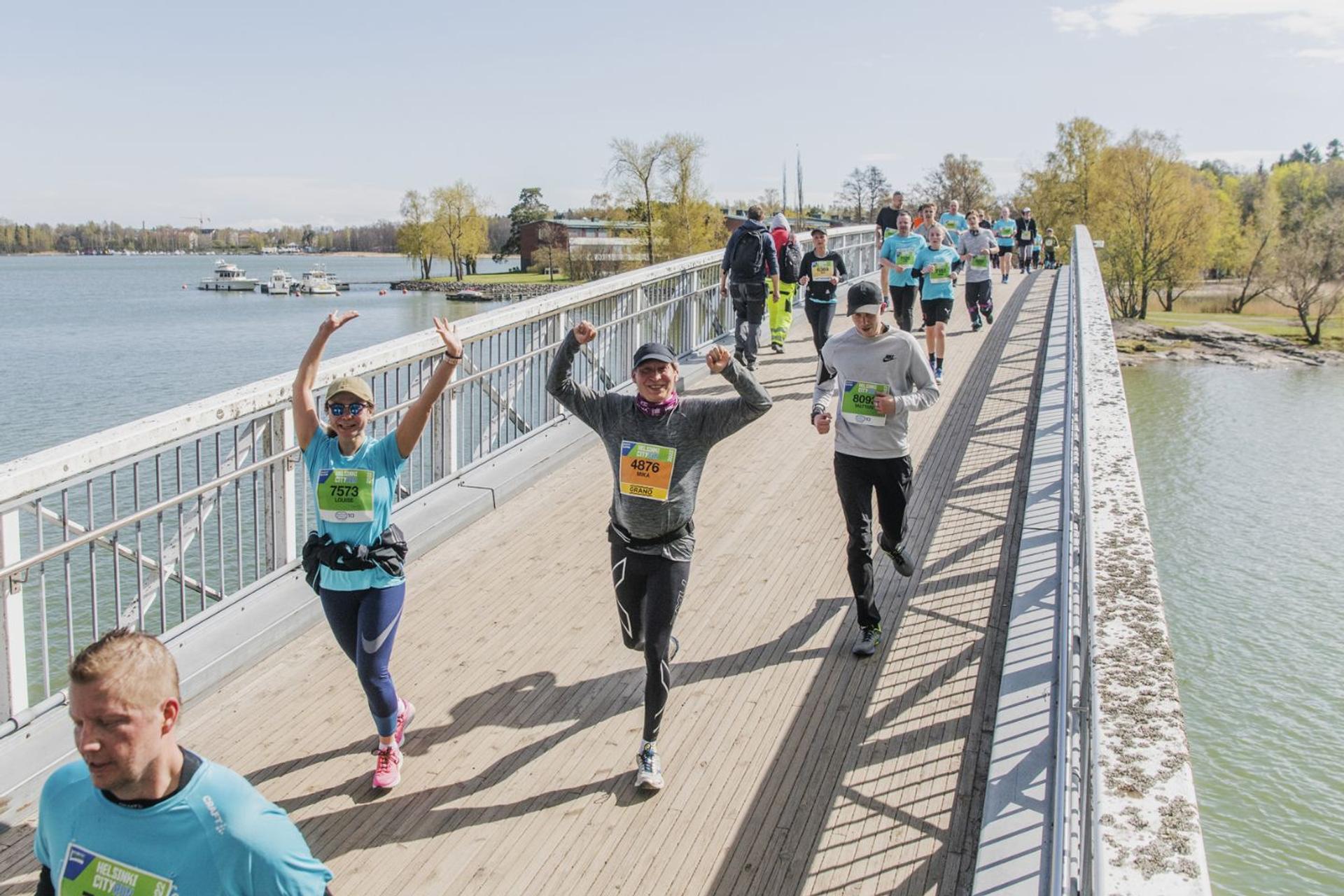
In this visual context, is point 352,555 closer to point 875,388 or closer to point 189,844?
point 189,844

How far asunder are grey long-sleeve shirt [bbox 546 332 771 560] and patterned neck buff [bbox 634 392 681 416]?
2 centimetres

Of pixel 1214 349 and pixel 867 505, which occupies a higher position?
pixel 867 505

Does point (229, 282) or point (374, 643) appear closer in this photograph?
point (374, 643)

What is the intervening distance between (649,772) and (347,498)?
1.55 meters

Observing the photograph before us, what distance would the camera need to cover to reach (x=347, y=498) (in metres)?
4.38

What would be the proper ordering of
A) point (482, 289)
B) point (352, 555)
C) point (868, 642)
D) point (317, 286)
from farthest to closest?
point (482, 289)
point (317, 286)
point (868, 642)
point (352, 555)

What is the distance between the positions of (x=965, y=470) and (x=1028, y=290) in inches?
639

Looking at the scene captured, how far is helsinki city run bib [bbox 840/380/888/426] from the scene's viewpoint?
5.91 metres

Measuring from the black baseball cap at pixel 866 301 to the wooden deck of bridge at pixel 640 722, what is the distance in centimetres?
159

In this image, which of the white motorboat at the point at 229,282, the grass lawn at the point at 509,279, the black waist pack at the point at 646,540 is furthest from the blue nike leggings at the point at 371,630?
the white motorboat at the point at 229,282

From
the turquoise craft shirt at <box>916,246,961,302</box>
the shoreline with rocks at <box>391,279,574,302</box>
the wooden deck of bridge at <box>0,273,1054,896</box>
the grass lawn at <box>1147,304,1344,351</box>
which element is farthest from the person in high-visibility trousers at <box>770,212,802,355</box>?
the shoreline with rocks at <box>391,279,574,302</box>

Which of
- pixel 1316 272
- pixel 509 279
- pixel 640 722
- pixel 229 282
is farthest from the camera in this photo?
pixel 509 279

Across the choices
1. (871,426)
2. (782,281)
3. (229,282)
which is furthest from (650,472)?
(229,282)

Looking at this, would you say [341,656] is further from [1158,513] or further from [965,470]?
[1158,513]
